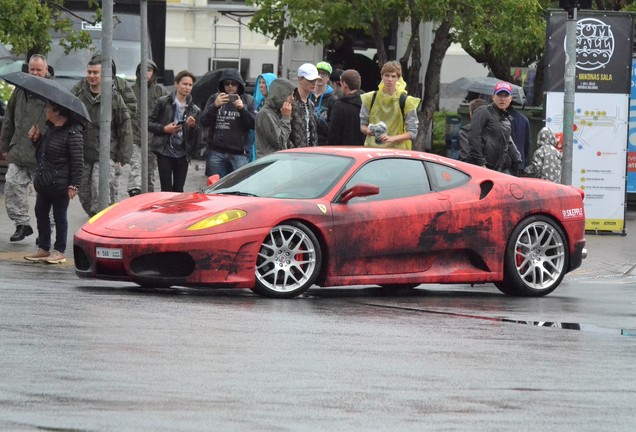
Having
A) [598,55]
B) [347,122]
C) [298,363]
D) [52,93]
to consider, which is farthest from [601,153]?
[298,363]

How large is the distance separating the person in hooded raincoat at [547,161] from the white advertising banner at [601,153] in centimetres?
230

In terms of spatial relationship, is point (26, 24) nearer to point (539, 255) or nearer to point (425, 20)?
point (425, 20)

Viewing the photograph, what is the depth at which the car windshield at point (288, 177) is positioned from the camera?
12281mm

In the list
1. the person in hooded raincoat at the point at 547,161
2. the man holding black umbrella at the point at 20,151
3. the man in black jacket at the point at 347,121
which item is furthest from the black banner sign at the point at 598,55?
the man holding black umbrella at the point at 20,151

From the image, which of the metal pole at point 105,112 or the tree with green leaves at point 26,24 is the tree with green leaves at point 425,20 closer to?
the tree with green leaves at point 26,24

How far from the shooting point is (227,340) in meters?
8.95

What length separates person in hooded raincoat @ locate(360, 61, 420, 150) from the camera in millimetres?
15570

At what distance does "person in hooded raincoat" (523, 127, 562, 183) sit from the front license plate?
7.22 meters

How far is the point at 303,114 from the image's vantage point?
16.0 meters

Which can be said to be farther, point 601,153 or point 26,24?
point 26,24

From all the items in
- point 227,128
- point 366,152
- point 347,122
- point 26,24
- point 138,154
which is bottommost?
point 138,154

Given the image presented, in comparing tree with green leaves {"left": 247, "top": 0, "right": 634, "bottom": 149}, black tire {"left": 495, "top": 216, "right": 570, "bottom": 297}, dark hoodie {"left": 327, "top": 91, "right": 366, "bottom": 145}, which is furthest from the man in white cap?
tree with green leaves {"left": 247, "top": 0, "right": 634, "bottom": 149}

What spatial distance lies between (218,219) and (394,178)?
179 cm

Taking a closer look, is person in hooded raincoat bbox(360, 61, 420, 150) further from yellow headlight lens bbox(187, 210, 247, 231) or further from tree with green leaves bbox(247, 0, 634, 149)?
tree with green leaves bbox(247, 0, 634, 149)
